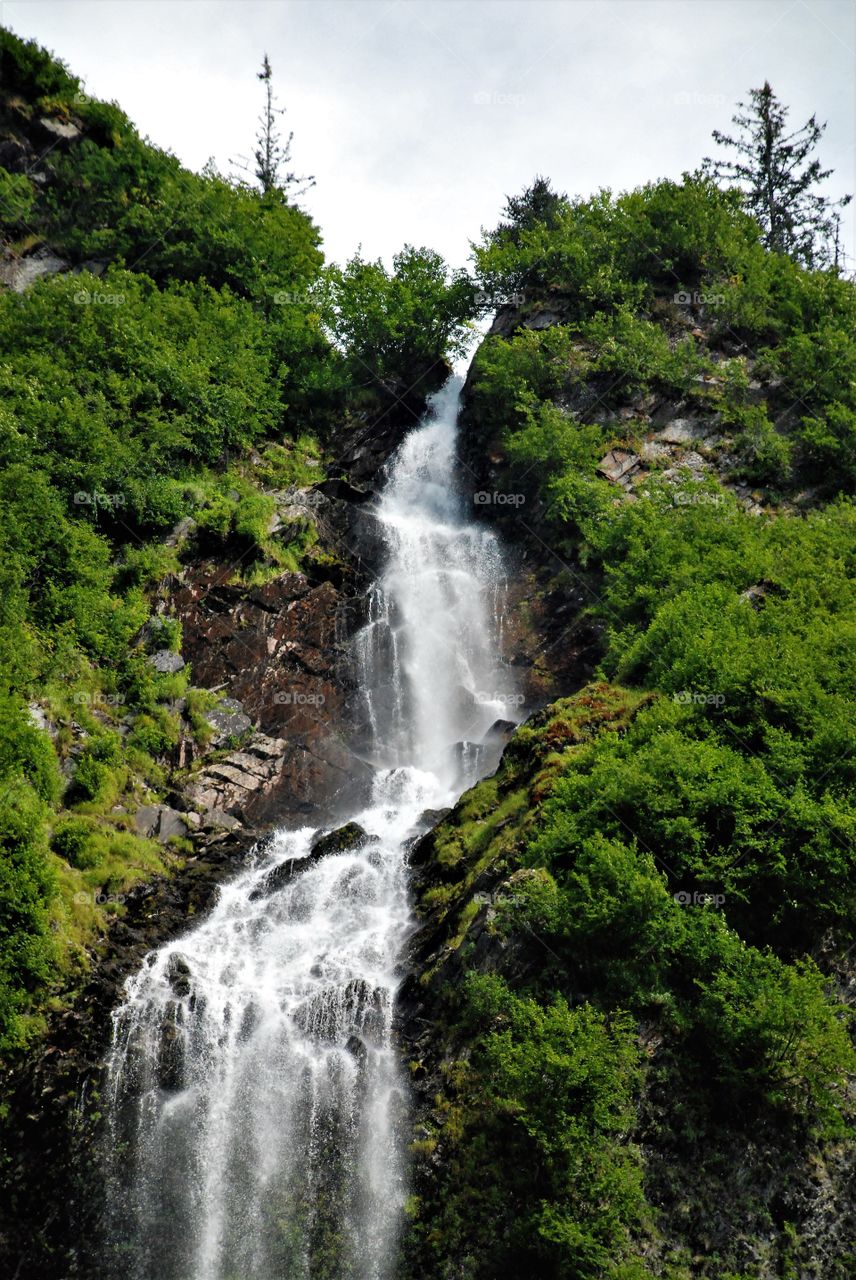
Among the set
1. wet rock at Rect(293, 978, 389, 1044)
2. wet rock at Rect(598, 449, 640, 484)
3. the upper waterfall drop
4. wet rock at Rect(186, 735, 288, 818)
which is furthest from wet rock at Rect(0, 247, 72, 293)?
wet rock at Rect(293, 978, 389, 1044)

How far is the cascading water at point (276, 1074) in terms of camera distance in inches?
461

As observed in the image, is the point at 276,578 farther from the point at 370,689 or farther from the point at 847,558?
the point at 847,558

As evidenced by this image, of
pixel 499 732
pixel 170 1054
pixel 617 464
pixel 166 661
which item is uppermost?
pixel 617 464

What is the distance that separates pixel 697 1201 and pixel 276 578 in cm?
1767

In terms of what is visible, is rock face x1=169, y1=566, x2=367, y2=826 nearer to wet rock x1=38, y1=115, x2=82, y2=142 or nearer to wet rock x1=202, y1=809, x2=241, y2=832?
wet rock x1=202, y1=809, x2=241, y2=832

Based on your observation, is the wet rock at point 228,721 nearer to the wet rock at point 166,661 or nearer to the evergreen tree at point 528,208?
the wet rock at point 166,661

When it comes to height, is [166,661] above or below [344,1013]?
above

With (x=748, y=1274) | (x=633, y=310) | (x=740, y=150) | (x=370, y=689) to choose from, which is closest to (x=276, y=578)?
(x=370, y=689)

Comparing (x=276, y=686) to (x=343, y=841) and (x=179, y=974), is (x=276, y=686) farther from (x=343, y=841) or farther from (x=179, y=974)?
(x=179, y=974)

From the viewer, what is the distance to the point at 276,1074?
13.6 m

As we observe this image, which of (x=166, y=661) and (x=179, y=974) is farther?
(x=166, y=661)

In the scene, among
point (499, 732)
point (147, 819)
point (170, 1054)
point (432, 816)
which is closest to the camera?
point (170, 1054)

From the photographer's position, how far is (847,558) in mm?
19547

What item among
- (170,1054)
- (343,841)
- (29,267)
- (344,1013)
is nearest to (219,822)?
(343,841)
